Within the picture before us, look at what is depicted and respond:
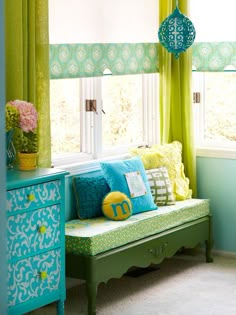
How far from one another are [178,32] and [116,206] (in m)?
1.36

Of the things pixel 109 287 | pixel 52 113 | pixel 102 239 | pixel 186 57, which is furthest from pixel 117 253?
pixel 186 57

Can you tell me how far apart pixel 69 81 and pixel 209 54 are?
1.25 m

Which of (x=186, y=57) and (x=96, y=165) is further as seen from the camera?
(x=186, y=57)

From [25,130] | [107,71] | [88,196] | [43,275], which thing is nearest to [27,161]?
[25,130]

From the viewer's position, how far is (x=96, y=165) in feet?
17.2

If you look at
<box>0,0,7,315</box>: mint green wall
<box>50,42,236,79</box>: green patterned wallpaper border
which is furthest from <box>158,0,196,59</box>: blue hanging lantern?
<box>0,0,7,315</box>: mint green wall

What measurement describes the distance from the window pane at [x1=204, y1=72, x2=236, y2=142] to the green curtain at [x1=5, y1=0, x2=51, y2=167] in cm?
186

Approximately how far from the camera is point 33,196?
3986 millimetres

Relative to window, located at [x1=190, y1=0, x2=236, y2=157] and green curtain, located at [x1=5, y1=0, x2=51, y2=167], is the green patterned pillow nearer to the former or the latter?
window, located at [x1=190, y1=0, x2=236, y2=157]

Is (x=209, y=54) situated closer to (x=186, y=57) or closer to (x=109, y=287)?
(x=186, y=57)

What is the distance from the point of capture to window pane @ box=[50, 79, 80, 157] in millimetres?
5047

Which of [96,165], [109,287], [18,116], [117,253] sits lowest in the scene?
[109,287]

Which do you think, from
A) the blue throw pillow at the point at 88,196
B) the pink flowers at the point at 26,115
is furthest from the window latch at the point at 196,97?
the pink flowers at the point at 26,115

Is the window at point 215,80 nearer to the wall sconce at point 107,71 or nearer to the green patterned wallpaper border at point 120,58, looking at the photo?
the green patterned wallpaper border at point 120,58
